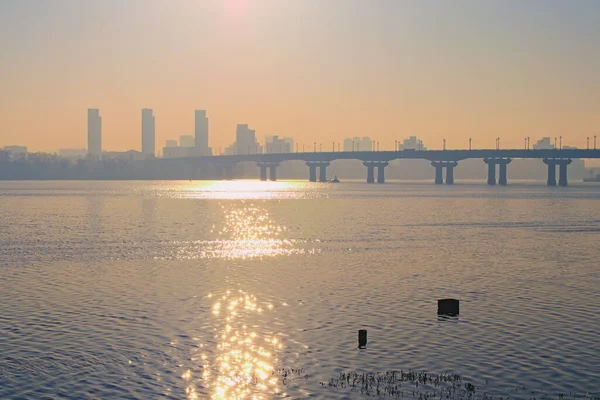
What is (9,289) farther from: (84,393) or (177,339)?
(84,393)

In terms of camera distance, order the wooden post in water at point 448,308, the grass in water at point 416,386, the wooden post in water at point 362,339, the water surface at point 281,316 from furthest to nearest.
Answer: the wooden post in water at point 448,308 < the wooden post in water at point 362,339 < the water surface at point 281,316 < the grass in water at point 416,386

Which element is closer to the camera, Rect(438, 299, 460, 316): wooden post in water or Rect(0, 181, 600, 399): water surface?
Rect(0, 181, 600, 399): water surface

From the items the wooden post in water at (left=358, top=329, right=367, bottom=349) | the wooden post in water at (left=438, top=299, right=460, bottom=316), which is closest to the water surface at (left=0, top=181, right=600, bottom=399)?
the wooden post in water at (left=358, top=329, right=367, bottom=349)

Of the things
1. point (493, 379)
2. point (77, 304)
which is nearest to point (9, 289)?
point (77, 304)

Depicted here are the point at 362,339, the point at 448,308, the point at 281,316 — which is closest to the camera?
the point at 362,339

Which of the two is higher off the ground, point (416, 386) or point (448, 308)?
point (448, 308)

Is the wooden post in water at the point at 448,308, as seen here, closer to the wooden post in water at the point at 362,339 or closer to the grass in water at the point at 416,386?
the wooden post in water at the point at 362,339

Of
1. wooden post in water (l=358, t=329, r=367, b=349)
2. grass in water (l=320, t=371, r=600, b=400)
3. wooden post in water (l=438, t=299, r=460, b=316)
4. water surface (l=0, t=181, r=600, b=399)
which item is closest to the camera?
grass in water (l=320, t=371, r=600, b=400)

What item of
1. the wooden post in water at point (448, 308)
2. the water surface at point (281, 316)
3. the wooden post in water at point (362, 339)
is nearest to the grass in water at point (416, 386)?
the water surface at point (281, 316)

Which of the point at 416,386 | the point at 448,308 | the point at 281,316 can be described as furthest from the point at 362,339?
the point at 448,308

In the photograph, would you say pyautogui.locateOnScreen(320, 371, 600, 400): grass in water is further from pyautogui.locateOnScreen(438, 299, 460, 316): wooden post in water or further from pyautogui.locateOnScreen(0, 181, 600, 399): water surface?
pyautogui.locateOnScreen(438, 299, 460, 316): wooden post in water

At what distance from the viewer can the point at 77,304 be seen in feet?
110

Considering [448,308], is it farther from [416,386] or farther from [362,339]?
[416,386]

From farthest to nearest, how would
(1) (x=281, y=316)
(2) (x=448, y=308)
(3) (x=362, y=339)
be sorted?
1. (1) (x=281, y=316)
2. (2) (x=448, y=308)
3. (3) (x=362, y=339)
